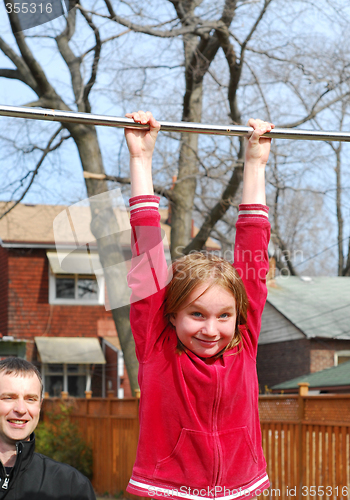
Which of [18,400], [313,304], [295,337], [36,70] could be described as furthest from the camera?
[295,337]

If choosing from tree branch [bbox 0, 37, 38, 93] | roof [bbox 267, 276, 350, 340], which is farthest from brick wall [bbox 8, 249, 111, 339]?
tree branch [bbox 0, 37, 38, 93]

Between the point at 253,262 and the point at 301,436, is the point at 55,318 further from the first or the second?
the point at 253,262

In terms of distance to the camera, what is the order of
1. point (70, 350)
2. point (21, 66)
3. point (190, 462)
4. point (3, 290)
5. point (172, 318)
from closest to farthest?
point (190, 462) < point (172, 318) < point (21, 66) < point (70, 350) < point (3, 290)

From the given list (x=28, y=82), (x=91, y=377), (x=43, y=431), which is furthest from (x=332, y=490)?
(x=91, y=377)

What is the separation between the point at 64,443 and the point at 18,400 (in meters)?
9.49

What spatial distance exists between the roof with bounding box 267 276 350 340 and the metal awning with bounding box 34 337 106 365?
15.5ft

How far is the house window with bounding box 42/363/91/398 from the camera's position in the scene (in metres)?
17.0

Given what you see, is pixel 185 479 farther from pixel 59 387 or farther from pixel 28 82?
pixel 59 387

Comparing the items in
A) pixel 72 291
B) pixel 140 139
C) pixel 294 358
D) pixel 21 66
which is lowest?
pixel 294 358

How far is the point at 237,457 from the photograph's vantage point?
1.87m

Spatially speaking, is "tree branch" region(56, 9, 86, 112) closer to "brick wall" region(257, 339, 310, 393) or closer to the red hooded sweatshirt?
the red hooded sweatshirt

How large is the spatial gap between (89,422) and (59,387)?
6.23 m

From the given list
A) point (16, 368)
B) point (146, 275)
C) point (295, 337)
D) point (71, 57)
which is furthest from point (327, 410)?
point (295, 337)

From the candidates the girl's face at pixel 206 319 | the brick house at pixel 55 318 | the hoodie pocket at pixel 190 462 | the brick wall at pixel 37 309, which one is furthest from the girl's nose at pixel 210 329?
the brick wall at pixel 37 309
